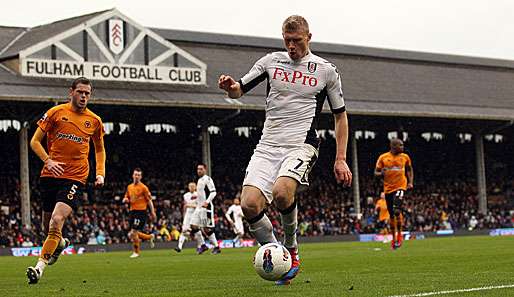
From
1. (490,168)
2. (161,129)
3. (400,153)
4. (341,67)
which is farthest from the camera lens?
(490,168)

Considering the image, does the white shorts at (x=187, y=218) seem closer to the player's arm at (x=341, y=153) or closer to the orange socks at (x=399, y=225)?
the orange socks at (x=399, y=225)

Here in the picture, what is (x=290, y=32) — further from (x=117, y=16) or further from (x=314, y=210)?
(x=314, y=210)

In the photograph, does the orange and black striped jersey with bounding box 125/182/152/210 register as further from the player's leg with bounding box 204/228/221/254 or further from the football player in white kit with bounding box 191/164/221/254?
the player's leg with bounding box 204/228/221/254

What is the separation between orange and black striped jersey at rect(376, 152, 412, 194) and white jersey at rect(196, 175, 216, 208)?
16.7 ft

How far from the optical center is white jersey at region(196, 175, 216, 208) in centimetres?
2508

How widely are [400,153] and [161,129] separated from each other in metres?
26.4

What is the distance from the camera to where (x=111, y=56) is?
38.9 meters

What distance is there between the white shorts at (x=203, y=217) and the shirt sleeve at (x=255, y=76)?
1620cm

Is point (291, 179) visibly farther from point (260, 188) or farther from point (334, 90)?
point (334, 90)

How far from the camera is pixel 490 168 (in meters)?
62.8

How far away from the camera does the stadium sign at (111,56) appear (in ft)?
123

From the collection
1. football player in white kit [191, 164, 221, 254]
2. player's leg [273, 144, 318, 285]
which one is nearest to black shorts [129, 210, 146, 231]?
→ football player in white kit [191, 164, 221, 254]

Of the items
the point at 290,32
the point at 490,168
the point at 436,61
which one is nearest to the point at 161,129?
the point at 436,61

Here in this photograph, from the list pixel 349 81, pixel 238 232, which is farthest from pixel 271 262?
pixel 349 81
